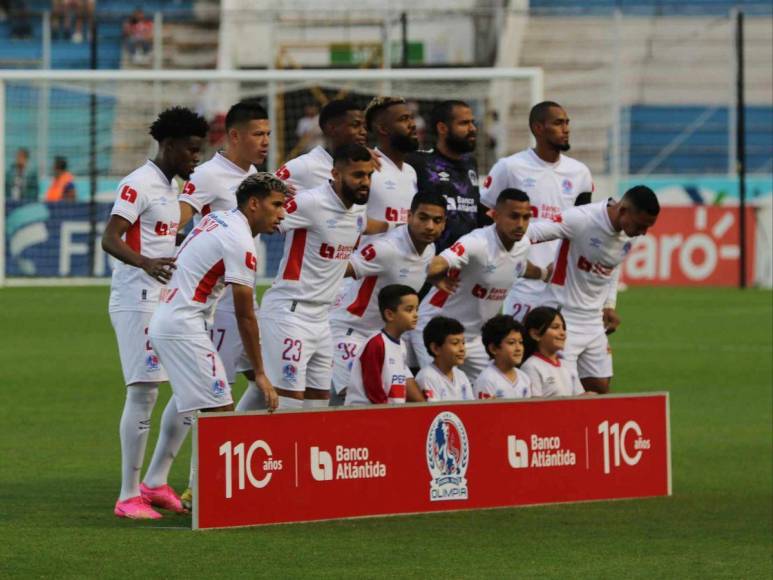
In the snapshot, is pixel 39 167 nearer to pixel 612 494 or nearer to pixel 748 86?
pixel 748 86

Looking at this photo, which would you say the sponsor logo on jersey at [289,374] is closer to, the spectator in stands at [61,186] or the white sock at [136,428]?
the white sock at [136,428]

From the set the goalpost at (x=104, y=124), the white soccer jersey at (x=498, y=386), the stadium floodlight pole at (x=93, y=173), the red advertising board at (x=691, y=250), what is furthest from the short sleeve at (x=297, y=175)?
the red advertising board at (x=691, y=250)

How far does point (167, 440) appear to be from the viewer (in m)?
8.80

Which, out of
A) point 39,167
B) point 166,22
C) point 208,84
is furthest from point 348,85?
point 166,22

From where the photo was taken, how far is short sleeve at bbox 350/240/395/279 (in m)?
9.76

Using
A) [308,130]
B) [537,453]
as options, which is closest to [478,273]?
[537,453]

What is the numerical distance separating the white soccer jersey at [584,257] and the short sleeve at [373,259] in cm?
100

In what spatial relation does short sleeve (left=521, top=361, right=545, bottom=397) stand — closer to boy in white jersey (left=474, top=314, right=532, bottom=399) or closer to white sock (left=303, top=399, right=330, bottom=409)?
boy in white jersey (left=474, top=314, right=532, bottom=399)

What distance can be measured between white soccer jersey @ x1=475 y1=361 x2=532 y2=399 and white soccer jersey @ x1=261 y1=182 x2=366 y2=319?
1.17m

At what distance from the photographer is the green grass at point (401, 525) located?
7.31 m

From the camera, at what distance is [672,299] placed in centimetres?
2373

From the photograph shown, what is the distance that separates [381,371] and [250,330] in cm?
137

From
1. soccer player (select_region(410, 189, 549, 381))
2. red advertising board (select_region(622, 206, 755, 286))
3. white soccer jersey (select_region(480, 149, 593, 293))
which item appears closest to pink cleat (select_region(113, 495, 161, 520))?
soccer player (select_region(410, 189, 549, 381))

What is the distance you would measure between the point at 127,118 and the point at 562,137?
16823mm
